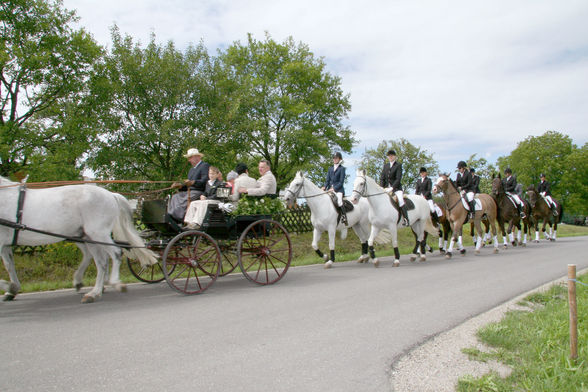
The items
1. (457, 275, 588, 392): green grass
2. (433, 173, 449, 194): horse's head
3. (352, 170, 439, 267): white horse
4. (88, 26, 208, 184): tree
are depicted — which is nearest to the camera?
(457, 275, 588, 392): green grass

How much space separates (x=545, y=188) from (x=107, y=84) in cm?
2114

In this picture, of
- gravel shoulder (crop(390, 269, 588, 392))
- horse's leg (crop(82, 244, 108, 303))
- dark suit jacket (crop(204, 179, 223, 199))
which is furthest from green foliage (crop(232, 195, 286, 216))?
gravel shoulder (crop(390, 269, 588, 392))

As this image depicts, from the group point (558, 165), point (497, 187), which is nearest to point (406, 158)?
point (558, 165)

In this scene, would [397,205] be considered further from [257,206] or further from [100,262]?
[100,262]

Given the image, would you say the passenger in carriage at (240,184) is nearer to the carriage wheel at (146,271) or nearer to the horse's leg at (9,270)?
the carriage wheel at (146,271)

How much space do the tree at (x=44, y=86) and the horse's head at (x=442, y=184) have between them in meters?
12.3

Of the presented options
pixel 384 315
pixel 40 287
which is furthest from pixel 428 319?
pixel 40 287

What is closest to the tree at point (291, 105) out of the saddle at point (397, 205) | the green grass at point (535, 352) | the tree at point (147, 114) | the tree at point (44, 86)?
the tree at point (147, 114)

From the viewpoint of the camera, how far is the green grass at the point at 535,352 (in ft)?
10.5

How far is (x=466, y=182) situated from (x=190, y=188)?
10189mm

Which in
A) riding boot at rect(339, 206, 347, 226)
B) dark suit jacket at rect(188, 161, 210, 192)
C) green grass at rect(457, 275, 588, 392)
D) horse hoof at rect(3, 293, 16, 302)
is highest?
dark suit jacket at rect(188, 161, 210, 192)

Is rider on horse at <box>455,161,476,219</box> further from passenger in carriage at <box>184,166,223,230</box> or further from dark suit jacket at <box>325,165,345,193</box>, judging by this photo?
passenger in carriage at <box>184,166,223,230</box>

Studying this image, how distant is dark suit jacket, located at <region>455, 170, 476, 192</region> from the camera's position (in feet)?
45.9

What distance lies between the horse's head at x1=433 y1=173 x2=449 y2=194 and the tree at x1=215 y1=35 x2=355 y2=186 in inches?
644
